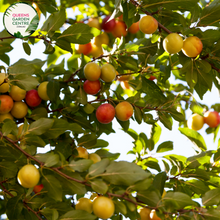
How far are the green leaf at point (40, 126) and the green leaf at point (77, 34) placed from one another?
0.62m

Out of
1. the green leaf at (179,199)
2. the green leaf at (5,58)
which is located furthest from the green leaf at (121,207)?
the green leaf at (5,58)

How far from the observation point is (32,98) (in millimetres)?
1861

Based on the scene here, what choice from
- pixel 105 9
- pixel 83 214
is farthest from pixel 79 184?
pixel 105 9

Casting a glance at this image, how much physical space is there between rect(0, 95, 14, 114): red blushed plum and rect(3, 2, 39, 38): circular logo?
43 cm

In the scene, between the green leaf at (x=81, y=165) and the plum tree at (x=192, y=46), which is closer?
the green leaf at (x=81, y=165)

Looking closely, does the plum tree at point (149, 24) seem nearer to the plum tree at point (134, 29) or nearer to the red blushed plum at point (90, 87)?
the red blushed plum at point (90, 87)

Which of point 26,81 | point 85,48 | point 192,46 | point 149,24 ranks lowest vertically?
point 85,48

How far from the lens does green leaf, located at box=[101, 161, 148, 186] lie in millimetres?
1152

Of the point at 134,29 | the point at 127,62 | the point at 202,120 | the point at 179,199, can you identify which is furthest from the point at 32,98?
the point at 202,120

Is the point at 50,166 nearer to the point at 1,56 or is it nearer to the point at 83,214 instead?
the point at 83,214

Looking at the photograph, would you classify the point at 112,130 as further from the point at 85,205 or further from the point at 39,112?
the point at 85,205

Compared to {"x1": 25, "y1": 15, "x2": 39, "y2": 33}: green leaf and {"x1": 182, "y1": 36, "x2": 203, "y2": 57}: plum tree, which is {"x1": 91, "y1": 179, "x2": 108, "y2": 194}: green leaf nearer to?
{"x1": 182, "y1": 36, "x2": 203, "y2": 57}: plum tree

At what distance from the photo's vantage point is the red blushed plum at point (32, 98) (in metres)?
1.86

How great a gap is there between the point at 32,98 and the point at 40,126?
540 mm
